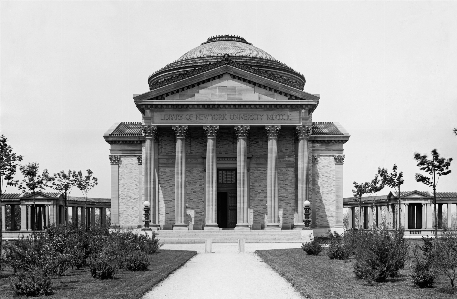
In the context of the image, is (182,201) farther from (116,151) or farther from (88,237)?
(88,237)

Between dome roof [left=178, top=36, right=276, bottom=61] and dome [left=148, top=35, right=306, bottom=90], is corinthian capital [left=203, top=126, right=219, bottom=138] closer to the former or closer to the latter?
dome [left=148, top=35, right=306, bottom=90]

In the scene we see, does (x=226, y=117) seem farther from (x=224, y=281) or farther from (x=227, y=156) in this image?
(x=224, y=281)

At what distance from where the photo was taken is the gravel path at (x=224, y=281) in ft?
66.1

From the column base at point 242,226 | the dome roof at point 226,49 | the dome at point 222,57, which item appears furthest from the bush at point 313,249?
the dome roof at point 226,49

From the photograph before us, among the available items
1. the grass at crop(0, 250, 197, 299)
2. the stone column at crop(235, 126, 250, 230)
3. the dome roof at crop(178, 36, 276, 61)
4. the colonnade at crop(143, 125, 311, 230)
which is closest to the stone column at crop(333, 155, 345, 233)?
the colonnade at crop(143, 125, 311, 230)

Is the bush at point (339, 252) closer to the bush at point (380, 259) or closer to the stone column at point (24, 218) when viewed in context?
the bush at point (380, 259)

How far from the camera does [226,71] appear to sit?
56.2 m

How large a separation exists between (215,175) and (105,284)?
3364 centimetres

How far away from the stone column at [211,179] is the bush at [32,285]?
34491 millimetres

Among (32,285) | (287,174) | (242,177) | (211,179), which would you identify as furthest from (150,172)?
(32,285)

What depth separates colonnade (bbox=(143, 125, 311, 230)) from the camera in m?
54.8

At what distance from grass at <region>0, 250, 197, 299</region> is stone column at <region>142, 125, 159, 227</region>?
26.7m

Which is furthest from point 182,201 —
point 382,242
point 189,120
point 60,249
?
point 382,242

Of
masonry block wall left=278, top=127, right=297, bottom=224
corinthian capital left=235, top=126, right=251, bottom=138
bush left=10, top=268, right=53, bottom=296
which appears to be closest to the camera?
bush left=10, top=268, right=53, bottom=296
